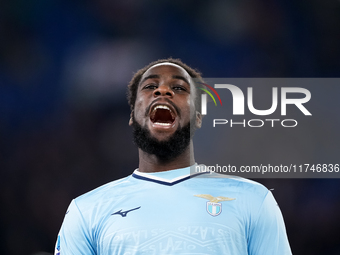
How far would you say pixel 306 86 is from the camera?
3.73 meters

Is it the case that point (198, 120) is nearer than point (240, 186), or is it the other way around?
point (240, 186)

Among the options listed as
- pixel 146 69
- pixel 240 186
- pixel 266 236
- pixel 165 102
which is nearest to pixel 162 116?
pixel 165 102

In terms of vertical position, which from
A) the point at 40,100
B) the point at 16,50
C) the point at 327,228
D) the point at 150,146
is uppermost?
the point at 16,50

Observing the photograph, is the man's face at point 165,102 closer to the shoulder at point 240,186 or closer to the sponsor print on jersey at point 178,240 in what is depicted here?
the shoulder at point 240,186

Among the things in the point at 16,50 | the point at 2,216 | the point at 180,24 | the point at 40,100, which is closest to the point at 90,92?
the point at 40,100

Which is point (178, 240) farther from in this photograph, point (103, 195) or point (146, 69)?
point (146, 69)

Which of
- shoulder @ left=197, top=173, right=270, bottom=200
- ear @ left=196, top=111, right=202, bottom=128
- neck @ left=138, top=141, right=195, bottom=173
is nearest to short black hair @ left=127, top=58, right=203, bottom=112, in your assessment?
ear @ left=196, top=111, right=202, bottom=128

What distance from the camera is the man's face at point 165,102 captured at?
89.2 inches

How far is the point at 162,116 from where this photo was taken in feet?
7.70

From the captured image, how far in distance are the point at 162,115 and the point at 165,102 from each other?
0.11 meters

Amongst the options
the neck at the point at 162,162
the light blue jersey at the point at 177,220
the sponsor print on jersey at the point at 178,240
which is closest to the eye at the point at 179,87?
the neck at the point at 162,162

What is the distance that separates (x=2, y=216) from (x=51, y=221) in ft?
1.53

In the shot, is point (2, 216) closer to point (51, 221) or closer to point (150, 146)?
point (51, 221)

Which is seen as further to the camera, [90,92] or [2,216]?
[90,92]
